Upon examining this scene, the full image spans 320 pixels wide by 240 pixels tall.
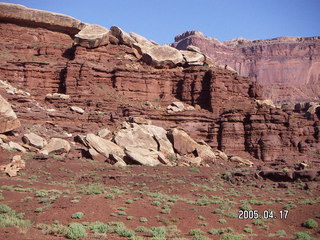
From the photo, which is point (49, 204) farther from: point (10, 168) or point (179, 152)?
point (179, 152)

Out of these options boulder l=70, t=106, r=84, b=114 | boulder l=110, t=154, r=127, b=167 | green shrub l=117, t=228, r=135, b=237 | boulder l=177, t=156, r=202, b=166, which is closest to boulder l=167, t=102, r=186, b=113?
boulder l=177, t=156, r=202, b=166

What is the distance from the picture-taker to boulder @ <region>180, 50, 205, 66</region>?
1598 inches

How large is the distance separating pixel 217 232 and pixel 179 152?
1689 cm

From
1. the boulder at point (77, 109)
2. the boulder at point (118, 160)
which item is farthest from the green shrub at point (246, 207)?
the boulder at point (77, 109)

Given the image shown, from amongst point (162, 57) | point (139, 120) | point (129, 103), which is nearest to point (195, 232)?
point (139, 120)

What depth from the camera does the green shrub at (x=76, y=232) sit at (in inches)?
358

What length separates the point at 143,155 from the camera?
24344 mm

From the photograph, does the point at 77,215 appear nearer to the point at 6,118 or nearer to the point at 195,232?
the point at 195,232

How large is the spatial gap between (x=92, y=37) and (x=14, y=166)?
2273 centimetres

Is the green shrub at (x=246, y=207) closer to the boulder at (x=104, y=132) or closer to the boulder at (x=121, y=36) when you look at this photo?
the boulder at (x=104, y=132)

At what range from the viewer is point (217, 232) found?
11.1 metres

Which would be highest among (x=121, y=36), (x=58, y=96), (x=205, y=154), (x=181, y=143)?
(x=121, y=36)

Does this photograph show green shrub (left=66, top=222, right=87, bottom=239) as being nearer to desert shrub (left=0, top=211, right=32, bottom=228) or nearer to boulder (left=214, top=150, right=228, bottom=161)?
desert shrub (left=0, top=211, right=32, bottom=228)

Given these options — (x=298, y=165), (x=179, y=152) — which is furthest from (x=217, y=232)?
(x=298, y=165)
